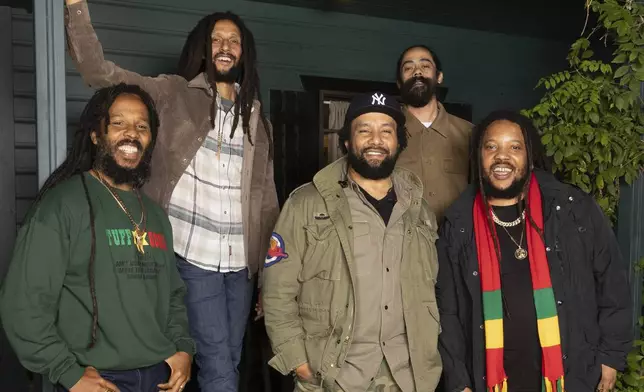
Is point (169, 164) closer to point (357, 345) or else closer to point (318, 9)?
point (357, 345)

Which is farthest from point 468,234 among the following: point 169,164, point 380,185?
point 169,164

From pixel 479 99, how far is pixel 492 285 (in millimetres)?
3347

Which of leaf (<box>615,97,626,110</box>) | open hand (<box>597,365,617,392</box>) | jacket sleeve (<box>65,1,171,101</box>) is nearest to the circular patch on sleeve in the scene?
jacket sleeve (<box>65,1,171,101</box>)

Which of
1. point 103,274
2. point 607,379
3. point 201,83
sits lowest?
point 607,379

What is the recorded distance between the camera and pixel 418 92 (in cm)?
330

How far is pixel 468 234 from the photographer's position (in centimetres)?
264

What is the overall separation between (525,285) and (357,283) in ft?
2.26

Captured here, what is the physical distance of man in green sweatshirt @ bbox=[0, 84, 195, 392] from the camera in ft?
6.48

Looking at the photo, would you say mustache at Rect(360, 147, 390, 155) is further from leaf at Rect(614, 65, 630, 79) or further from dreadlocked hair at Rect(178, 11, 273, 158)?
leaf at Rect(614, 65, 630, 79)

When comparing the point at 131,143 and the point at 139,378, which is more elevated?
the point at 131,143

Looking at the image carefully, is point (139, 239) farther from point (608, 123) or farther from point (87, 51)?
point (608, 123)

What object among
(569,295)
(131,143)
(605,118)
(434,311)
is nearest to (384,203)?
(434,311)

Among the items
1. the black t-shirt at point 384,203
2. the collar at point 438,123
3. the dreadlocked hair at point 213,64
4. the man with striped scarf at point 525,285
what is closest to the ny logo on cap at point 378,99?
the black t-shirt at point 384,203

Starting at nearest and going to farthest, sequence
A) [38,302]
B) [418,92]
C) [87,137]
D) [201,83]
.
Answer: [38,302] → [87,137] → [201,83] → [418,92]
